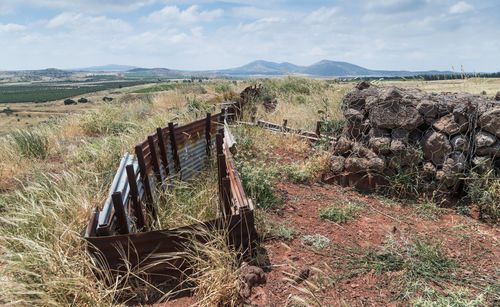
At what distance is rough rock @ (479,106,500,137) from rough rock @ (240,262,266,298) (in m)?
3.68

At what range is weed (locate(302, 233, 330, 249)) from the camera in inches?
124

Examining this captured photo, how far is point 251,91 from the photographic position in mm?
12312

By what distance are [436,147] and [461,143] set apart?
30cm

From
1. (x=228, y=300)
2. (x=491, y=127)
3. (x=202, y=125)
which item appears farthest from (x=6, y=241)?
(x=491, y=127)

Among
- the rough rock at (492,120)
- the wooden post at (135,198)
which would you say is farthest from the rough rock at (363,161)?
the wooden post at (135,198)

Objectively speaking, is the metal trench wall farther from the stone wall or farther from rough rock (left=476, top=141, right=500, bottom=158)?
rough rock (left=476, top=141, right=500, bottom=158)

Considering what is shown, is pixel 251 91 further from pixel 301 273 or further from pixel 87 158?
pixel 301 273

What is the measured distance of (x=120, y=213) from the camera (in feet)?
9.38

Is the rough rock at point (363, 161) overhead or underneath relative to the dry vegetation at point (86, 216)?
overhead

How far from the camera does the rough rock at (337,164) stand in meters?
5.03

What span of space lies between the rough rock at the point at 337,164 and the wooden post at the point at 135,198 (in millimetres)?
3140

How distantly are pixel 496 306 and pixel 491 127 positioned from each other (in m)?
2.74

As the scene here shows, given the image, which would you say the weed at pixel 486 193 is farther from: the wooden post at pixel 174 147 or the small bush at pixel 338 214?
the wooden post at pixel 174 147

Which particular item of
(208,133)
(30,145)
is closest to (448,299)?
(208,133)
